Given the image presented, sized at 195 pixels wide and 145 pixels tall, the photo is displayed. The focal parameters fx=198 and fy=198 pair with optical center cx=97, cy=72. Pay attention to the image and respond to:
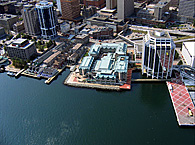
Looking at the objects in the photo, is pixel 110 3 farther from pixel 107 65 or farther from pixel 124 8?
pixel 107 65

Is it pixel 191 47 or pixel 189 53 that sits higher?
pixel 191 47

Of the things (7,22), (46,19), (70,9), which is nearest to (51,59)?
(46,19)

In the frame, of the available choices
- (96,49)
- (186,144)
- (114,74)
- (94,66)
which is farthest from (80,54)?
(186,144)

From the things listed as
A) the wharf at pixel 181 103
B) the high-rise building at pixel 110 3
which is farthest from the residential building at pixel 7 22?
the wharf at pixel 181 103

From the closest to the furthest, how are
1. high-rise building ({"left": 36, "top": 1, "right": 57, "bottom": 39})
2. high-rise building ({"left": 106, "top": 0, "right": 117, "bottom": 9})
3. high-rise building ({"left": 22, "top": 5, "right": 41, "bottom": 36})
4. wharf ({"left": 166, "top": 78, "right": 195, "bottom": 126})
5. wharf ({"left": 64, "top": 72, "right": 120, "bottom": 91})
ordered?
wharf ({"left": 166, "top": 78, "right": 195, "bottom": 126}) < wharf ({"left": 64, "top": 72, "right": 120, "bottom": 91}) < high-rise building ({"left": 36, "top": 1, "right": 57, "bottom": 39}) < high-rise building ({"left": 22, "top": 5, "right": 41, "bottom": 36}) < high-rise building ({"left": 106, "top": 0, "right": 117, "bottom": 9})

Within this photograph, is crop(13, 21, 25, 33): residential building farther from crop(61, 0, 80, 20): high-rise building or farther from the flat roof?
the flat roof

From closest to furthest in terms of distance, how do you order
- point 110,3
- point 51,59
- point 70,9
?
point 51,59 < point 70,9 < point 110,3

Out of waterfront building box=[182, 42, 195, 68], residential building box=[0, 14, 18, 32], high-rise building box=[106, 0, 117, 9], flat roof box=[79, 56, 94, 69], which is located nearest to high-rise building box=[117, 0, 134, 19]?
high-rise building box=[106, 0, 117, 9]
